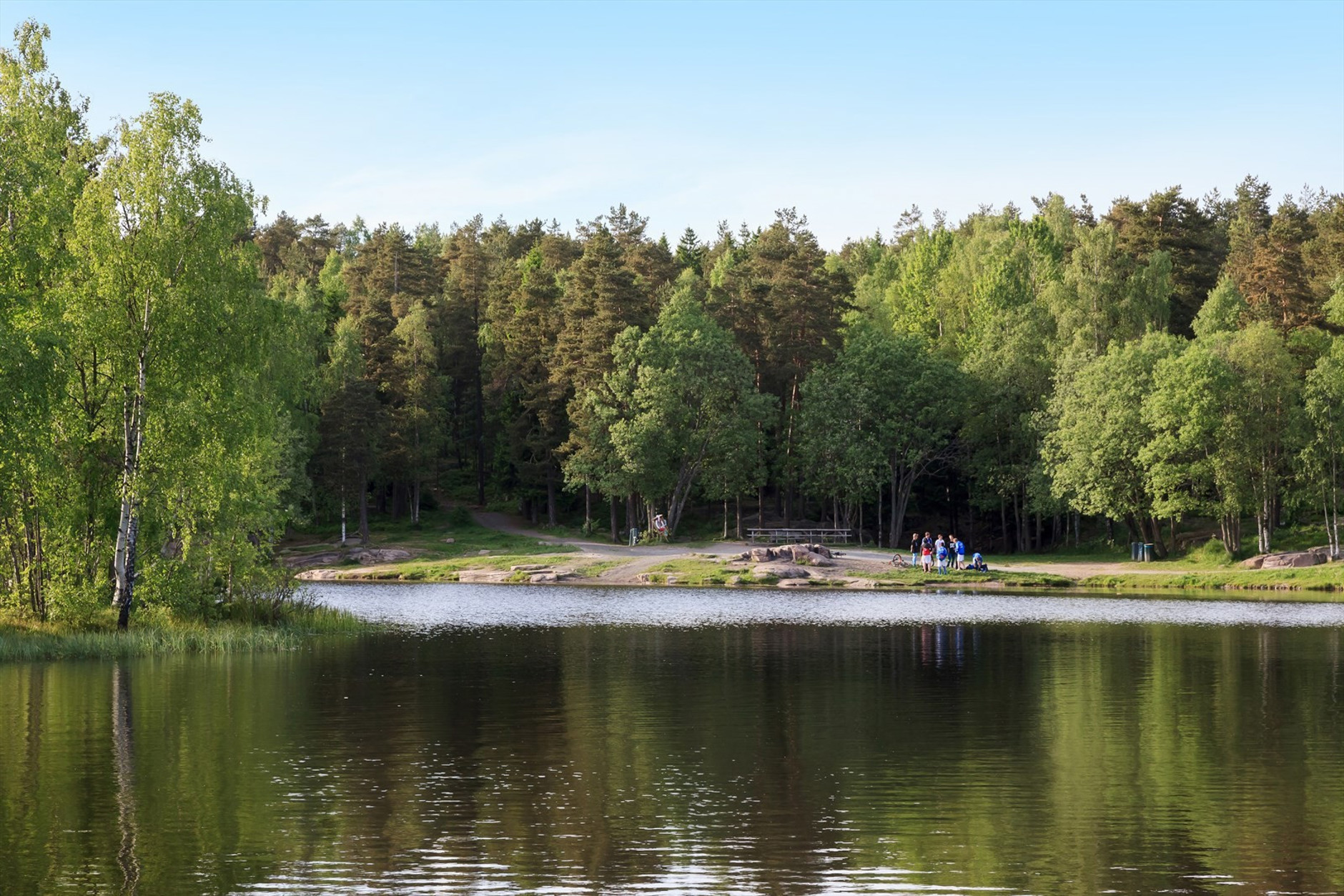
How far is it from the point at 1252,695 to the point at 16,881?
25791mm

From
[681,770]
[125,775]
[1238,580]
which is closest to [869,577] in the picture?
[1238,580]

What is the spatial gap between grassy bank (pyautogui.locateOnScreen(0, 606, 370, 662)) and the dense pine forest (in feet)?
3.09

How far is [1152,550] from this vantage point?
82.8 metres

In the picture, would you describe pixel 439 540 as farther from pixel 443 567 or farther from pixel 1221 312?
pixel 1221 312

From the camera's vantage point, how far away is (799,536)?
298 feet

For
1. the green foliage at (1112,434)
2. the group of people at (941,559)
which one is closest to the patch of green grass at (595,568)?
the group of people at (941,559)

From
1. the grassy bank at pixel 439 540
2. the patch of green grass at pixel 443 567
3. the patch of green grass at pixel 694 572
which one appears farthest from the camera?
the grassy bank at pixel 439 540

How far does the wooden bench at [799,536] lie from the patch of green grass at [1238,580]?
24.0 m

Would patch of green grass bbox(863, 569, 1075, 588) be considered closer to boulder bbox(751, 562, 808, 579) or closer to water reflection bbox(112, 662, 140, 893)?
boulder bbox(751, 562, 808, 579)

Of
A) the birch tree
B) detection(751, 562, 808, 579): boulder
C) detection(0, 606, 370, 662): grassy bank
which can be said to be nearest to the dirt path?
detection(751, 562, 808, 579): boulder

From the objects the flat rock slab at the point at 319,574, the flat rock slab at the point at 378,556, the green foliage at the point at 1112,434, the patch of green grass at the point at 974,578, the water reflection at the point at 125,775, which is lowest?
the water reflection at the point at 125,775

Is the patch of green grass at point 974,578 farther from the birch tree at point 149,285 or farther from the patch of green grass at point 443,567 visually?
the birch tree at point 149,285

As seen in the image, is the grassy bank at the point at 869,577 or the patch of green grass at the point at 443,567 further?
the patch of green grass at the point at 443,567

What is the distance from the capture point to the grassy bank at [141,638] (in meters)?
36.1
